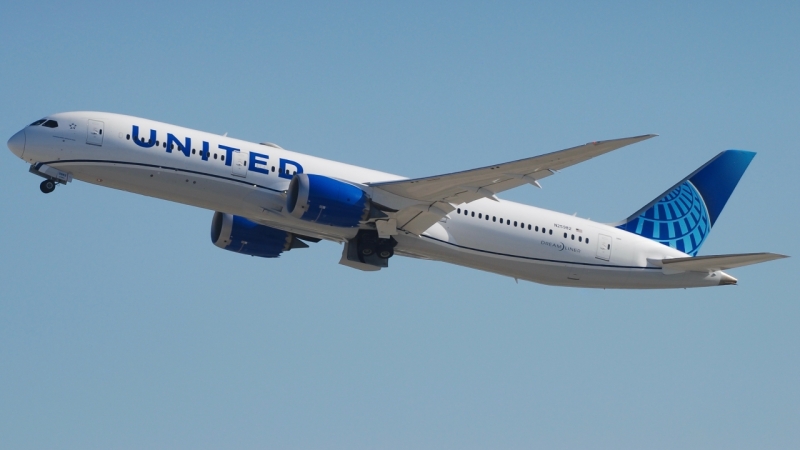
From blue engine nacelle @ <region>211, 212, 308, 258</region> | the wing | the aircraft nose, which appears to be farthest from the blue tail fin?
the aircraft nose

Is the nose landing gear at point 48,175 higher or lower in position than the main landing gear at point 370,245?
higher

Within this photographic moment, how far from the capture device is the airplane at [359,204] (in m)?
36.3

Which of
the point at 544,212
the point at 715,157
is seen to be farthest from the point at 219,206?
the point at 715,157

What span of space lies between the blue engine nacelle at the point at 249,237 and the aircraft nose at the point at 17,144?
8.47m

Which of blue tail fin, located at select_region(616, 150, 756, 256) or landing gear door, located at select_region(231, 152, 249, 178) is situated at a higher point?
blue tail fin, located at select_region(616, 150, 756, 256)

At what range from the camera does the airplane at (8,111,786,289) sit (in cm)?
3634

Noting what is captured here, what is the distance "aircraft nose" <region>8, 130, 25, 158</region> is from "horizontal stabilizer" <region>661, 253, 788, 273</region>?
24203 mm

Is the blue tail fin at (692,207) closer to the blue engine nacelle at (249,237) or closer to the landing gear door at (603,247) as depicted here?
the landing gear door at (603,247)

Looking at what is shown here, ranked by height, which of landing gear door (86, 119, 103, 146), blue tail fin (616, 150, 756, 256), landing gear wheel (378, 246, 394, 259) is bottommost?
landing gear wheel (378, 246, 394, 259)

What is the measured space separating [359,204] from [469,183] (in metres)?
3.95

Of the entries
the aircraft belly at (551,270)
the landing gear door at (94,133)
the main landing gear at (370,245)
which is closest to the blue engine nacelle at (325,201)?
the main landing gear at (370,245)

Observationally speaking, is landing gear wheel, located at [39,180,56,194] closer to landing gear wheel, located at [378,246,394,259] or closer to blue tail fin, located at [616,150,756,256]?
landing gear wheel, located at [378,246,394,259]

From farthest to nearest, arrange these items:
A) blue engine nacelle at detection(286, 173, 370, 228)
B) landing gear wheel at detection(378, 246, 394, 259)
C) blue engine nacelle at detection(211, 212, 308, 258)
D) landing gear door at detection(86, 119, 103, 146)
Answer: blue engine nacelle at detection(211, 212, 308, 258), landing gear wheel at detection(378, 246, 394, 259), landing gear door at detection(86, 119, 103, 146), blue engine nacelle at detection(286, 173, 370, 228)

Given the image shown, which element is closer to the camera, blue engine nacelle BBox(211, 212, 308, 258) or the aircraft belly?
the aircraft belly
